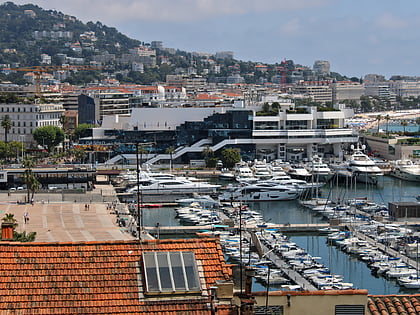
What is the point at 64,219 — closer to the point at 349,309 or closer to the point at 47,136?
the point at 349,309

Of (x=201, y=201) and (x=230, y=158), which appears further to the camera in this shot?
(x=230, y=158)

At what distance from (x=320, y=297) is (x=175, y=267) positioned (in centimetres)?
194

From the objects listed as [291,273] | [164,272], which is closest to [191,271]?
[164,272]

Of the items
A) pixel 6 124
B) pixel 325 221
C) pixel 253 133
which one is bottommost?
pixel 325 221

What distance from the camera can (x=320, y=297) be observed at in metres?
10.7

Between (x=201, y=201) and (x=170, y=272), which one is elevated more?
(x=170, y=272)

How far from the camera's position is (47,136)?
283 feet

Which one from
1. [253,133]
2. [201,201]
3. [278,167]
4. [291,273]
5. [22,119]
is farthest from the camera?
[22,119]

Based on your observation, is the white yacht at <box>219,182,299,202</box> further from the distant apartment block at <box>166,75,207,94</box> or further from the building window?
the distant apartment block at <box>166,75,207,94</box>

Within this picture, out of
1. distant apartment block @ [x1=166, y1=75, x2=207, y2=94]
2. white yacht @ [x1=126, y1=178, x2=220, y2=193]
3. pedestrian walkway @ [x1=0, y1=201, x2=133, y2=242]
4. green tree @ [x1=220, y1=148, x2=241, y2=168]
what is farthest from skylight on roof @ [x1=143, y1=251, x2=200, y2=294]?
distant apartment block @ [x1=166, y1=75, x2=207, y2=94]

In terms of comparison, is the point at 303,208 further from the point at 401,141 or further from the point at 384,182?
the point at 401,141

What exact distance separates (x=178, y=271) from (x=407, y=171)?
6664 centimetres

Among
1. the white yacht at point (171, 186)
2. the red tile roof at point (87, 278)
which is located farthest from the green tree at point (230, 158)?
the red tile roof at point (87, 278)

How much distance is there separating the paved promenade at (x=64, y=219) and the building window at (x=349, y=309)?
89.8 feet
